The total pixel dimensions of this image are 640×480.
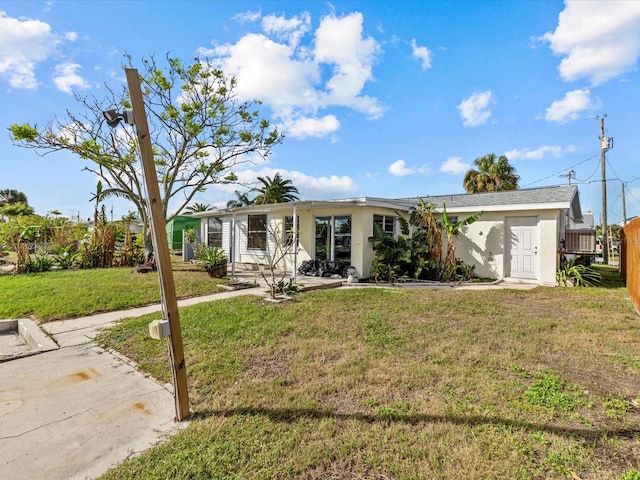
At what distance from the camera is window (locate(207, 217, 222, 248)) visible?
57.9ft

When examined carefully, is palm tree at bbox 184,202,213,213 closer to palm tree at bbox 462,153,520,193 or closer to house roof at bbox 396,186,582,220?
palm tree at bbox 462,153,520,193

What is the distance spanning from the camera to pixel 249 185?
1531 cm

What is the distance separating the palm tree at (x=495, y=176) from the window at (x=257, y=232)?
16.8m

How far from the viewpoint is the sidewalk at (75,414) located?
240 centimetres

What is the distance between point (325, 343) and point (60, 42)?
11.3 m

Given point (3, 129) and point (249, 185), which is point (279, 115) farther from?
point (3, 129)

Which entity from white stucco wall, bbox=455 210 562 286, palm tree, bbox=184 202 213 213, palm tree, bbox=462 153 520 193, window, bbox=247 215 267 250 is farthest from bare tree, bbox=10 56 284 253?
palm tree, bbox=184 202 213 213

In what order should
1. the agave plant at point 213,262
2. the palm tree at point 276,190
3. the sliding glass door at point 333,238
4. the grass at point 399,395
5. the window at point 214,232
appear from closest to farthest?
1. the grass at point 399,395
2. the agave plant at point 213,262
3. the sliding glass door at point 333,238
4. the window at point 214,232
5. the palm tree at point 276,190

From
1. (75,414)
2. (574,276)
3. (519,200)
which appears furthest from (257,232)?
(75,414)

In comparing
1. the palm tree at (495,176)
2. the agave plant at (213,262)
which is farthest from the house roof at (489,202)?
the palm tree at (495,176)

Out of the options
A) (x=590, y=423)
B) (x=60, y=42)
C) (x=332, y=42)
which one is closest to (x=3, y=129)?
(x=60, y=42)

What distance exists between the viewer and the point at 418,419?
290 centimetres

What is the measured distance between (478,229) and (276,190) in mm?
19035

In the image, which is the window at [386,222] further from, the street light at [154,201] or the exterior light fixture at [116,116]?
the exterior light fixture at [116,116]
